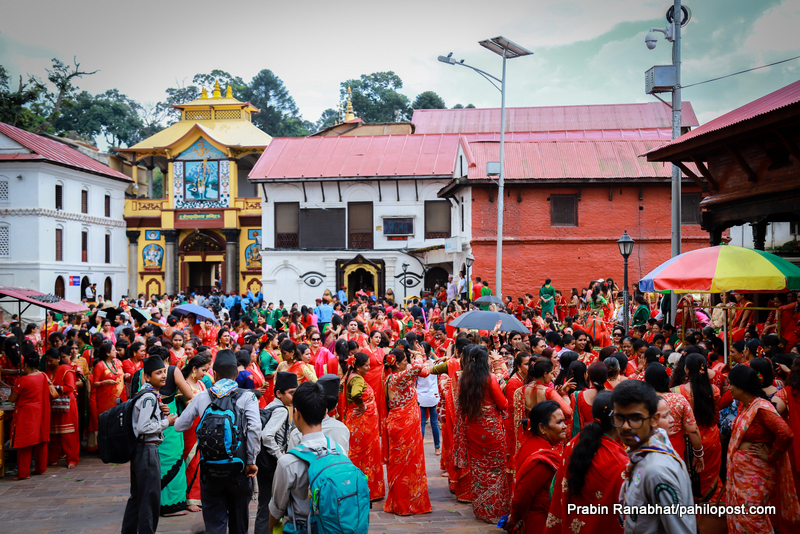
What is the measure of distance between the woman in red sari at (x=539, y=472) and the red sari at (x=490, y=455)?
148 centimetres

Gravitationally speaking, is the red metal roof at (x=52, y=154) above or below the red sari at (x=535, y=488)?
above

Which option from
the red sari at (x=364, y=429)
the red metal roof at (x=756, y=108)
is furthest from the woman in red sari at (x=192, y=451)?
the red metal roof at (x=756, y=108)

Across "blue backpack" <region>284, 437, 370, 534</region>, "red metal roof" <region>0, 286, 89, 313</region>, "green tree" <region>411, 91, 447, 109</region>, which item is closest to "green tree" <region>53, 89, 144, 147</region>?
"green tree" <region>411, 91, 447, 109</region>

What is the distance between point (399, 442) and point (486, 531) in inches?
49.6

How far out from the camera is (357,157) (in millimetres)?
31062

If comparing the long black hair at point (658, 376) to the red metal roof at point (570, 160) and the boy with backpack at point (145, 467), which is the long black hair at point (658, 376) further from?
the red metal roof at point (570, 160)

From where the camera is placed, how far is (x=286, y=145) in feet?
106

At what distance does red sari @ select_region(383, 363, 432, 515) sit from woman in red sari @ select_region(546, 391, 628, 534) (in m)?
3.01

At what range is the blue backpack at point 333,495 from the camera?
3322 millimetres

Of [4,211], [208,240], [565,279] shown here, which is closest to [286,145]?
[208,240]

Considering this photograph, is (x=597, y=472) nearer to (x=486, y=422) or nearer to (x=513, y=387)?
(x=486, y=422)

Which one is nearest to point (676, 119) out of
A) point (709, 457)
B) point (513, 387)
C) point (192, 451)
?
point (513, 387)

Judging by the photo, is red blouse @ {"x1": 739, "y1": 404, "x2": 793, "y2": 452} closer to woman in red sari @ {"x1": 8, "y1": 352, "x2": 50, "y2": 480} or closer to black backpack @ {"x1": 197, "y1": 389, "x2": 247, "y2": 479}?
black backpack @ {"x1": 197, "y1": 389, "x2": 247, "y2": 479}

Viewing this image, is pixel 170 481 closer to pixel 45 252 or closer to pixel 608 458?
pixel 608 458
